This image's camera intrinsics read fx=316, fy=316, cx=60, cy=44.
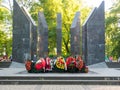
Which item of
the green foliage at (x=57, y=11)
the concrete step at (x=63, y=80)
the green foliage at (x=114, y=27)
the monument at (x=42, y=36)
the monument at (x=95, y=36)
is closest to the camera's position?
the concrete step at (x=63, y=80)

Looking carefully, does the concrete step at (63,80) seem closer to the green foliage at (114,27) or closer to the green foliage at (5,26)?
the green foliage at (114,27)

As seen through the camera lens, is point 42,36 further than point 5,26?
No

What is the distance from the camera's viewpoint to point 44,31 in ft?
85.2

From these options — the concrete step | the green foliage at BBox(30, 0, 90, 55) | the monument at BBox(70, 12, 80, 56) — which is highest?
the green foliage at BBox(30, 0, 90, 55)

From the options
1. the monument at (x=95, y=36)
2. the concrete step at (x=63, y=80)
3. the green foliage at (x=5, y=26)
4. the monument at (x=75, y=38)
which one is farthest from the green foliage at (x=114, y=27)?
the concrete step at (x=63, y=80)

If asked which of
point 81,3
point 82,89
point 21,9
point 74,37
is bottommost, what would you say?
point 82,89

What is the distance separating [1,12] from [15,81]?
23.7 metres

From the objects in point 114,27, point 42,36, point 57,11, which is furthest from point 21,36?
point 57,11

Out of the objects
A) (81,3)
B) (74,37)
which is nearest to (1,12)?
(81,3)

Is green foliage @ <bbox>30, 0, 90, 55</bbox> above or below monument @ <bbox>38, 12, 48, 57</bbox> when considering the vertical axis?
above

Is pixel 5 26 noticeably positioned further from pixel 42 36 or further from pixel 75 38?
pixel 75 38

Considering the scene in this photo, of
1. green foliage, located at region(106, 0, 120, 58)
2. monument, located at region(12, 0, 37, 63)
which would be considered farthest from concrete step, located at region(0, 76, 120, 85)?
green foliage, located at region(106, 0, 120, 58)

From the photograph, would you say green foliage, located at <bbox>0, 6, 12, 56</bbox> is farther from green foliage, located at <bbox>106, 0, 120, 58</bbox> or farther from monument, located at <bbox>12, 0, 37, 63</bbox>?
monument, located at <bbox>12, 0, 37, 63</bbox>

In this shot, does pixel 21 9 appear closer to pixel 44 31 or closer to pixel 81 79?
pixel 44 31
